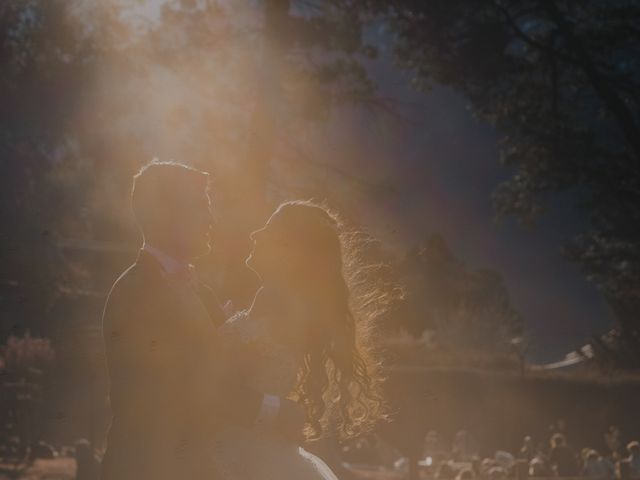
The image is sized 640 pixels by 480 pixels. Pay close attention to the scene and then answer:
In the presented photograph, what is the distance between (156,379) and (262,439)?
610mm

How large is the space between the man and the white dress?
61mm

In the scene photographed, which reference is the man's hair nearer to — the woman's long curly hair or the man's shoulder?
the man's shoulder

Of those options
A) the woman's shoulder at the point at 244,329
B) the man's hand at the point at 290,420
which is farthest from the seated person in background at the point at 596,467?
the woman's shoulder at the point at 244,329

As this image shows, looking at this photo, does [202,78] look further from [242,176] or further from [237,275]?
[237,275]

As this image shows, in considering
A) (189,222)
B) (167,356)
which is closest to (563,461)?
(189,222)

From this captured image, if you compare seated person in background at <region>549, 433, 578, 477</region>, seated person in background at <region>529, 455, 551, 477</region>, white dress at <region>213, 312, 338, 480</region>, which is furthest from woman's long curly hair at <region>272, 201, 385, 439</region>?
seated person in background at <region>549, 433, 578, 477</region>

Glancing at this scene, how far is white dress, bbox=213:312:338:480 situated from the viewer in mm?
4324

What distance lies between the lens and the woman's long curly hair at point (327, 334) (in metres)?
4.70

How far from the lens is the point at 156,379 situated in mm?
4043

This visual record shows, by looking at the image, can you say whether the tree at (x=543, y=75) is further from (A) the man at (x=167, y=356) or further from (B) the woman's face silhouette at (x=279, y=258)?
(A) the man at (x=167, y=356)

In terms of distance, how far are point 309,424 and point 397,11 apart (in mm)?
14089

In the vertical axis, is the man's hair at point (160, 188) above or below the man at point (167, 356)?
above

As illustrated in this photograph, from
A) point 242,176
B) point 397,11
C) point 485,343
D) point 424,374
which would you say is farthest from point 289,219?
point 485,343

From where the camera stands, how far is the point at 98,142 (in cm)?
1589
